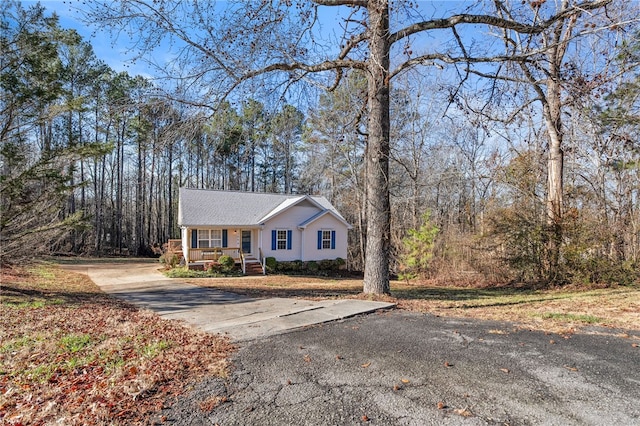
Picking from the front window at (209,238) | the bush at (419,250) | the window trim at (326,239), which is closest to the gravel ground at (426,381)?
the bush at (419,250)

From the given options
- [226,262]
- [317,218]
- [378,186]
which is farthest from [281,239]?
[378,186]

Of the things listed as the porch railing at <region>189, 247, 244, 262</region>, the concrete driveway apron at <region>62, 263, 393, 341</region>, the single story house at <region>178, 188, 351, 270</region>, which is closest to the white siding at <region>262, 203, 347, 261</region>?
the single story house at <region>178, 188, 351, 270</region>

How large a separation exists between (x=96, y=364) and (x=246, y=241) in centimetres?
1738

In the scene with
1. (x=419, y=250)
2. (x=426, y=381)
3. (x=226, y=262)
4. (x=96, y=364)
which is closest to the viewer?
(x=426, y=381)

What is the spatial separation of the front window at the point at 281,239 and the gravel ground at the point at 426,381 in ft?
55.7

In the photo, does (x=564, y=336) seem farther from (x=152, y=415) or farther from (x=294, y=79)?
(x=294, y=79)

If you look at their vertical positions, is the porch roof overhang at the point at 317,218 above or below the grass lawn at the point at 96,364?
above

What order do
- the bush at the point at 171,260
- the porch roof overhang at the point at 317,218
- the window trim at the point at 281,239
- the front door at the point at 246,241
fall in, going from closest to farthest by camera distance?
1. the bush at the point at 171,260
2. the front door at the point at 246,241
3. the window trim at the point at 281,239
4. the porch roof overhang at the point at 317,218

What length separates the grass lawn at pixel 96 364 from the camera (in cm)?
280

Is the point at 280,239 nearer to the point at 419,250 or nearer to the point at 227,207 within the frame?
the point at 227,207

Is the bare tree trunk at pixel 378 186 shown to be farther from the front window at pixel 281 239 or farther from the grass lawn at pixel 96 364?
the front window at pixel 281 239

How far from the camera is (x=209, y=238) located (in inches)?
787

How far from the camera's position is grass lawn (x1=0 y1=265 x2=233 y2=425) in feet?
9.18

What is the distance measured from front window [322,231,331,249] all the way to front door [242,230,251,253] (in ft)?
15.7
